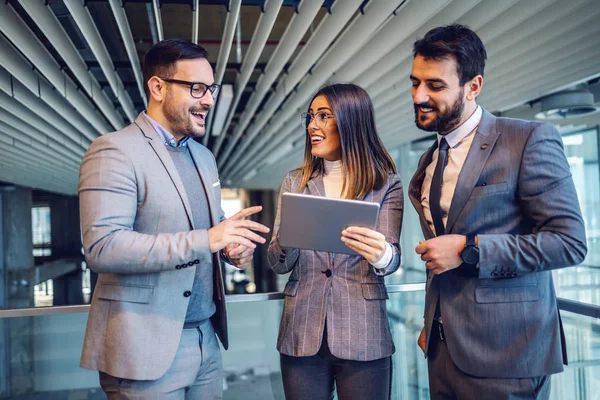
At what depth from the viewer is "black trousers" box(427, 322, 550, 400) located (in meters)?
1.32

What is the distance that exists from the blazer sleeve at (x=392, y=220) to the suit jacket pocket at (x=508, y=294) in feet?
1.00

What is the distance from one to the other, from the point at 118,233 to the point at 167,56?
23.1 inches

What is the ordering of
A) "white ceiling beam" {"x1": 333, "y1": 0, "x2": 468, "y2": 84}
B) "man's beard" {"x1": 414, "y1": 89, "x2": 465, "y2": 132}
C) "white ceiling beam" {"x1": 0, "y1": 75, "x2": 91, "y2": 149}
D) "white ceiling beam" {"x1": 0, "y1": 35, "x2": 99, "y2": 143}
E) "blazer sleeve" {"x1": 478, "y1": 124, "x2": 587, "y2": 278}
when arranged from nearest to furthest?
"blazer sleeve" {"x1": 478, "y1": 124, "x2": 587, "y2": 278}
"man's beard" {"x1": 414, "y1": 89, "x2": 465, "y2": 132}
"white ceiling beam" {"x1": 333, "y1": 0, "x2": 468, "y2": 84}
"white ceiling beam" {"x1": 0, "y1": 35, "x2": 99, "y2": 143}
"white ceiling beam" {"x1": 0, "y1": 75, "x2": 91, "y2": 149}

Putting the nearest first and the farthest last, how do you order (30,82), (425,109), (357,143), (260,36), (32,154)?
(425,109) → (357,143) → (260,36) → (30,82) → (32,154)

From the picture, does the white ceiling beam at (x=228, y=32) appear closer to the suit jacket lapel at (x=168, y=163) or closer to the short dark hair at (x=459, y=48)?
the suit jacket lapel at (x=168, y=163)

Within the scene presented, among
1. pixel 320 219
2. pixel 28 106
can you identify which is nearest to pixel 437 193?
pixel 320 219

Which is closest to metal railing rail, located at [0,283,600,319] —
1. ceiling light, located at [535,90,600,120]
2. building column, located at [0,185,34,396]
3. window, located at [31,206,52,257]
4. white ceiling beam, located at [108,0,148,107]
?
white ceiling beam, located at [108,0,148,107]

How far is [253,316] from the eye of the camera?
8.13 feet

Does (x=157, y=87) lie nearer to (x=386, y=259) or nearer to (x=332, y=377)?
(x=386, y=259)


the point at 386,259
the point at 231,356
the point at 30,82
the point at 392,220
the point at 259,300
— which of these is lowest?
the point at 231,356

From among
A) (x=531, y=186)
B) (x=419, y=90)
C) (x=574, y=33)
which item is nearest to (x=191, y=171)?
(x=419, y=90)

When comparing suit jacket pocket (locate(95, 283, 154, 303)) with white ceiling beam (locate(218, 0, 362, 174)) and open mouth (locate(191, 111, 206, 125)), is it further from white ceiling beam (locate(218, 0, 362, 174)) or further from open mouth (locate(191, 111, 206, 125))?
white ceiling beam (locate(218, 0, 362, 174))

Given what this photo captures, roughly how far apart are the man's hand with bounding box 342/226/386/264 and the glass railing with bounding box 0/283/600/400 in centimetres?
94

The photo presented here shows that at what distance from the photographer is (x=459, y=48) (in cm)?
144
